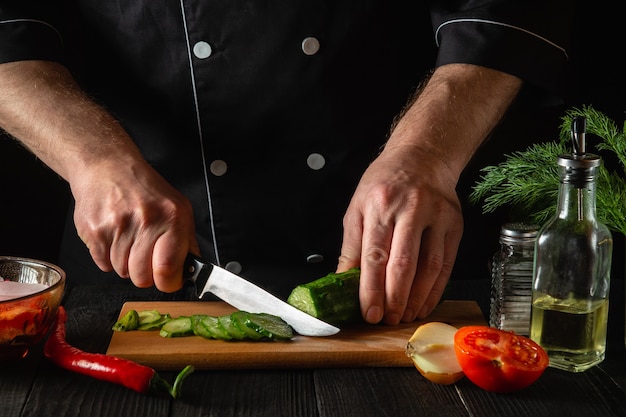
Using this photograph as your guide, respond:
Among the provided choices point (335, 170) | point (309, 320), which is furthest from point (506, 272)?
point (335, 170)

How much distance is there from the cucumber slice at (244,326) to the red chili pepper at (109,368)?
0.56 ft

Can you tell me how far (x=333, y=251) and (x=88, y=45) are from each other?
775 mm

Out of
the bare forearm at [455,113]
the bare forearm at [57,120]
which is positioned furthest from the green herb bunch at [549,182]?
the bare forearm at [57,120]

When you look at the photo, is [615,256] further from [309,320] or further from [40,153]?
[40,153]

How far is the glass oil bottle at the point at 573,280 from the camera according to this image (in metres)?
1.51

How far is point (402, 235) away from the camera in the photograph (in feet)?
5.45

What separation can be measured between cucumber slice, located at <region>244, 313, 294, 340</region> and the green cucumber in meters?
0.06

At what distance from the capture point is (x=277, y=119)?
2.07 m

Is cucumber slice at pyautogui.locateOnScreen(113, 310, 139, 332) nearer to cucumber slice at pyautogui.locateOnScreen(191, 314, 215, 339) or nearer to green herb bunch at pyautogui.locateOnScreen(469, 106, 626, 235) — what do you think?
cucumber slice at pyautogui.locateOnScreen(191, 314, 215, 339)

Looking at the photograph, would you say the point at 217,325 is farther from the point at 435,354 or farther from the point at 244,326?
the point at 435,354

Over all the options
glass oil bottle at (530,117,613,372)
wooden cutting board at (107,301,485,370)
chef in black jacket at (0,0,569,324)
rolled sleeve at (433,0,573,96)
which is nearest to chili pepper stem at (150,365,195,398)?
wooden cutting board at (107,301,485,370)

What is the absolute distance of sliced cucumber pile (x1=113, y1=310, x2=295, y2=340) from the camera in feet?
5.30

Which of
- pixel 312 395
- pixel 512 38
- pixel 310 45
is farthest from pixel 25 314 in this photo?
pixel 512 38

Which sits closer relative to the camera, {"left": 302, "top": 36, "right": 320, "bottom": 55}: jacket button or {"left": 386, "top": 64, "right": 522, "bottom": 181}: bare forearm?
{"left": 386, "top": 64, "right": 522, "bottom": 181}: bare forearm
